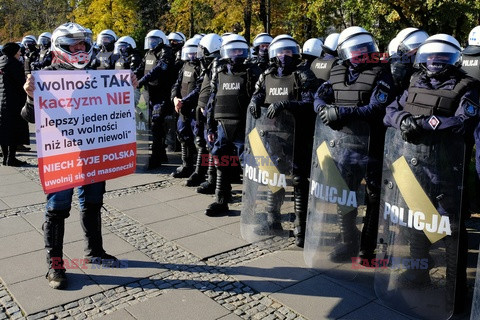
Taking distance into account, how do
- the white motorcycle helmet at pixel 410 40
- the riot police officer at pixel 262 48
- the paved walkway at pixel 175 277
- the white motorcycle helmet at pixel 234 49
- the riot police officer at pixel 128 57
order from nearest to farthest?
the paved walkway at pixel 175 277 < the white motorcycle helmet at pixel 410 40 < the white motorcycle helmet at pixel 234 49 < the riot police officer at pixel 262 48 < the riot police officer at pixel 128 57

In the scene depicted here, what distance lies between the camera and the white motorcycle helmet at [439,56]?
3.67 metres

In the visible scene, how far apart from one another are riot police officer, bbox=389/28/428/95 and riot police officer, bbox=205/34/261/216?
5.22ft

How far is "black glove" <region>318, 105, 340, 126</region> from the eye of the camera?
3986mm

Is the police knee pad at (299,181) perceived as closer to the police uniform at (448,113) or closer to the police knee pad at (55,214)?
the police uniform at (448,113)

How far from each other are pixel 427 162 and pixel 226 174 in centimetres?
311

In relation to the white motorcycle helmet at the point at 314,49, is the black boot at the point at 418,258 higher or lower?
lower

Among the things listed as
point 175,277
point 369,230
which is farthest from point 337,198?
point 175,277

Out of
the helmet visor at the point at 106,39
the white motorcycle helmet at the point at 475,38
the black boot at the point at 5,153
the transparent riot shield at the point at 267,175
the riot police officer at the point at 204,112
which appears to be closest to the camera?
the transparent riot shield at the point at 267,175

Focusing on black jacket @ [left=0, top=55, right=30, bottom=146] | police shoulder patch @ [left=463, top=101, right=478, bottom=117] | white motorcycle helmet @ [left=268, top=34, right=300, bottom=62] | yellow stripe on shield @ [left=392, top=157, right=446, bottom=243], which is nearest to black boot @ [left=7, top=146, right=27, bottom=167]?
black jacket @ [left=0, top=55, right=30, bottom=146]

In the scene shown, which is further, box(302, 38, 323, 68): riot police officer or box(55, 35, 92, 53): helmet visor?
box(302, 38, 323, 68): riot police officer

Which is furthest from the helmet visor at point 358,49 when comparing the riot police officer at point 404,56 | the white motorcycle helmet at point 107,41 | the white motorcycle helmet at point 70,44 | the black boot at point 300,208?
the white motorcycle helmet at point 107,41

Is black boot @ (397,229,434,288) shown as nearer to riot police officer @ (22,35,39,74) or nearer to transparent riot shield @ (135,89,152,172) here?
transparent riot shield @ (135,89,152,172)

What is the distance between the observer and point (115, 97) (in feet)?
14.1

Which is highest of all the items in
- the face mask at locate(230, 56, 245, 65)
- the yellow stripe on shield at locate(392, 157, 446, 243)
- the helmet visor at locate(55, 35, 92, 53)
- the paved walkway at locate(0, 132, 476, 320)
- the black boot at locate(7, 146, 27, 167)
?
the helmet visor at locate(55, 35, 92, 53)
